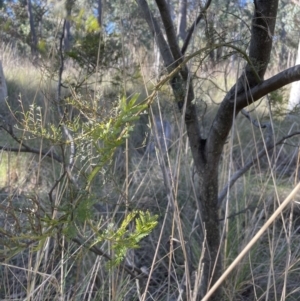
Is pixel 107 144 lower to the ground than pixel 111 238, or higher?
higher

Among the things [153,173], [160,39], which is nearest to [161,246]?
[153,173]

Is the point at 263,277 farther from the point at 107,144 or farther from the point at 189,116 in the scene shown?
the point at 107,144

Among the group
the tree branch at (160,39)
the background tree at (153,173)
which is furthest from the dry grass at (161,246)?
the tree branch at (160,39)

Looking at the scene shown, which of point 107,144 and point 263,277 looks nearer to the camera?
point 107,144

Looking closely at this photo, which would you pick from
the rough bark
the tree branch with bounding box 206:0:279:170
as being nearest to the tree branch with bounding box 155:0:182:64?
the rough bark

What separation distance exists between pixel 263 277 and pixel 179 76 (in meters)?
0.86

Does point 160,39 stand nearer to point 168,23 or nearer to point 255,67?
point 168,23

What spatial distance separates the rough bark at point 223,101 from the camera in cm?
97

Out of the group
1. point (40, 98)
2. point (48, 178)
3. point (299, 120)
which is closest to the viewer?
point (48, 178)

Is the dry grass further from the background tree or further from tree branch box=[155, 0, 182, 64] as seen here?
tree branch box=[155, 0, 182, 64]

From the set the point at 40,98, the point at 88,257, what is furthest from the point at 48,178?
the point at 40,98

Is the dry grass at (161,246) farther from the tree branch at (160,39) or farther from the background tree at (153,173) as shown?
the tree branch at (160,39)

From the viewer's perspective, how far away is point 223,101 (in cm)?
106

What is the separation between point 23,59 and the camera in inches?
224
